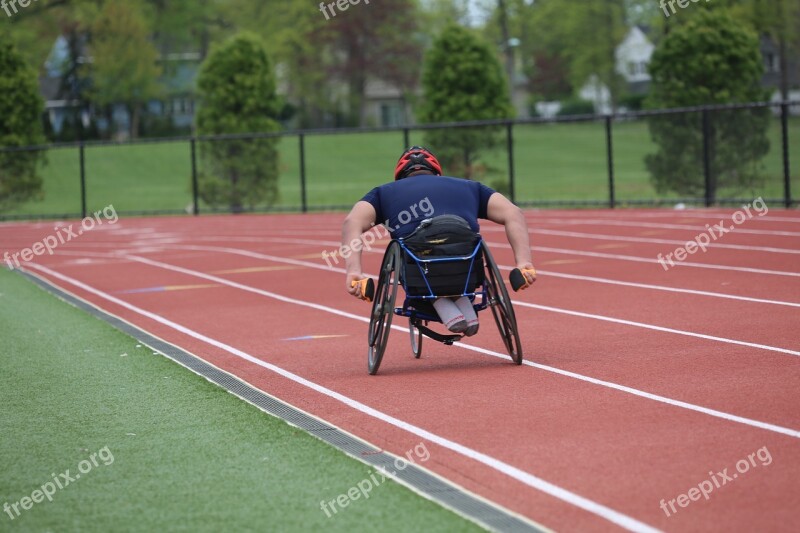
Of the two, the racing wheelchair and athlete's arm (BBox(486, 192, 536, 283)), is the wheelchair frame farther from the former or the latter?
athlete's arm (BBox(486, 192, 536, 283))

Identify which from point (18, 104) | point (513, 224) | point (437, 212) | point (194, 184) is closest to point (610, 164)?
point (194, 184)

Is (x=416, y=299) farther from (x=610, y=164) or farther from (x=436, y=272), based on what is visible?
(x=610, y=164)

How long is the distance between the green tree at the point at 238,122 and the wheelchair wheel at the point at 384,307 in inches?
977

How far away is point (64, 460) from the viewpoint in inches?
279

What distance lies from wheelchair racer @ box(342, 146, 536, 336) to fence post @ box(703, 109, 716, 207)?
58.6ft

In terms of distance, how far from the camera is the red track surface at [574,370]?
6.07 meters

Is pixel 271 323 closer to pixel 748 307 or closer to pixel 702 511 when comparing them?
pixel 748 307

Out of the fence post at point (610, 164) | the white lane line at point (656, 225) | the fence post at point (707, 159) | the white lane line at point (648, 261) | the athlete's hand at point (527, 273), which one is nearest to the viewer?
the athlete's hand at point (527, 273)

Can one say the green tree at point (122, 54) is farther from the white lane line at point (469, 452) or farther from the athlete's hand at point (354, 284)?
the athlete's hand at point (354, 284)

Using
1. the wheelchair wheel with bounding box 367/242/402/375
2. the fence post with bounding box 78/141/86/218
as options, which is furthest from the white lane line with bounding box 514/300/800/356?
the fence post with bounding box 78/141/86/218

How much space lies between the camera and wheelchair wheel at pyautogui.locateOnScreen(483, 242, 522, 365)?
9.41 meters

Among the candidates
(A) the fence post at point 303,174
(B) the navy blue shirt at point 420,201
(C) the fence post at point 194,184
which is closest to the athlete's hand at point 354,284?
(B) the navy blue shirt at point 420,201

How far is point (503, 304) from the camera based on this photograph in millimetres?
9461

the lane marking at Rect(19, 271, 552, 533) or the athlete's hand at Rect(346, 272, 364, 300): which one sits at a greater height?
the athlete's hand at Rect(346, 272, 364, 300)
